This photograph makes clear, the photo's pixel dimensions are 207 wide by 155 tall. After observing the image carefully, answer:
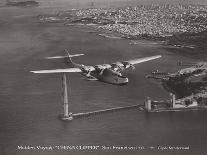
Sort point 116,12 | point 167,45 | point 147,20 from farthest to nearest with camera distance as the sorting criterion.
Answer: point 116,12 → point 147,20 → point 167,45

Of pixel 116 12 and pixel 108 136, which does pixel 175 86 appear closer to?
pixel 108 136

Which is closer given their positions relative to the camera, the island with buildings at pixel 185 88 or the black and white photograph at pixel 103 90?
the black and white photograph at pixel 103 90

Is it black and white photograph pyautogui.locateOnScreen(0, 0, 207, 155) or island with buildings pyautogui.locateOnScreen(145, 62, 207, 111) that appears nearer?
black and white photograph pyautogui.locateOnScreen(0, 0, 207, 155)

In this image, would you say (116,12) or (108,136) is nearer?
(108,136)

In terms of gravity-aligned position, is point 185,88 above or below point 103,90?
below

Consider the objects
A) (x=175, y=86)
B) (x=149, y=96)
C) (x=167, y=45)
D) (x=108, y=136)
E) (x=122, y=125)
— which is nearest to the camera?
(x=108, y=136)

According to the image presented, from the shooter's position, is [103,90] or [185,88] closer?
[103,90]

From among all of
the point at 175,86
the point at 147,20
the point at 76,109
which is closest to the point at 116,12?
the point at 147,20

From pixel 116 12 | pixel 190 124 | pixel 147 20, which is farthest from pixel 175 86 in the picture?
pixel 116 12
